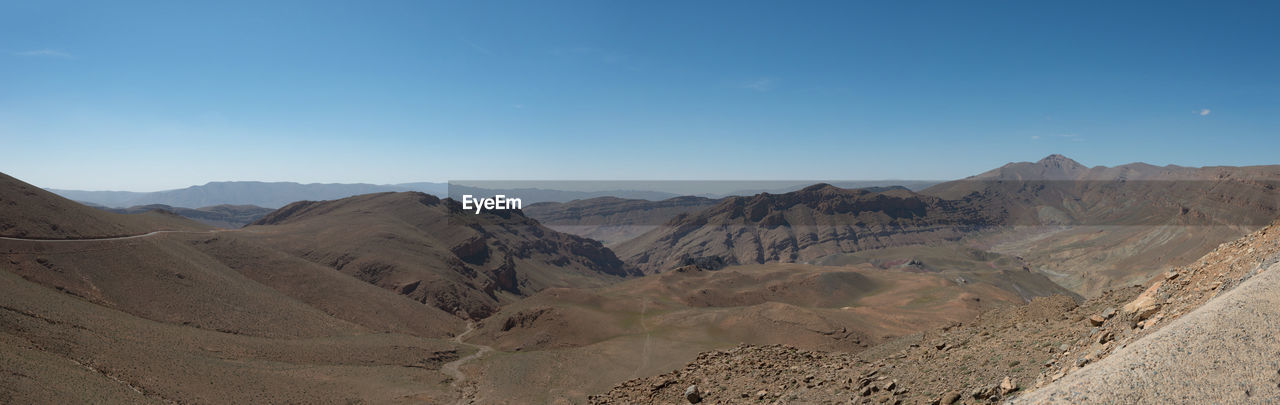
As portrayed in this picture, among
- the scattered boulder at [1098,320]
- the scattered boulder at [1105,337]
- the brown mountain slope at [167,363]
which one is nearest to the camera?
Answer: the scattered boulder at [1105,337]

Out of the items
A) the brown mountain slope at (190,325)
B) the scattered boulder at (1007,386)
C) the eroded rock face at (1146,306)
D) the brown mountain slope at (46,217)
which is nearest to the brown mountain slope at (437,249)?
the brown mountain slope at (190,325)

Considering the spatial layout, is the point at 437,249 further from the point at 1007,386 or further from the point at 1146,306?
the point at 1146,306

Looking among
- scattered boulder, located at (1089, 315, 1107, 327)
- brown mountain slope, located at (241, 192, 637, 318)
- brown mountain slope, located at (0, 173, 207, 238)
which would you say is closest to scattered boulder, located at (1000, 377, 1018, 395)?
scattered boulder, located at (1089, 315, 1107, 327)

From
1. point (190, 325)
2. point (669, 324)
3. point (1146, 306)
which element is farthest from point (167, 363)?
point (1146, 306)

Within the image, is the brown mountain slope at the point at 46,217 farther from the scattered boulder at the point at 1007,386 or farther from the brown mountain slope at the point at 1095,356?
the scattered boulder at the point at 1007,386

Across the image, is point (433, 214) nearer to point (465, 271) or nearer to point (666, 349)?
point (465, 271)
